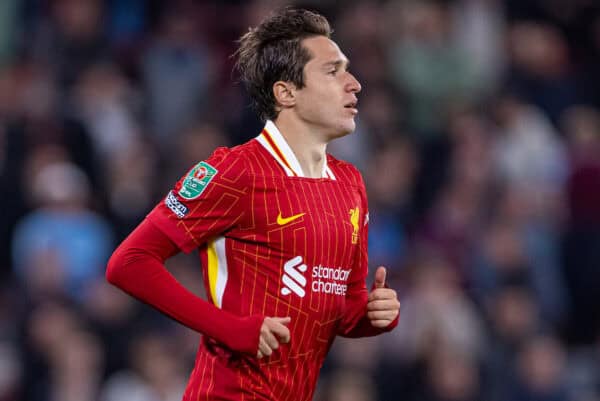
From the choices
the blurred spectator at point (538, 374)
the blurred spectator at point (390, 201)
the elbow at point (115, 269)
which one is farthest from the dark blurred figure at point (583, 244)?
the elbow at point (115, 269)

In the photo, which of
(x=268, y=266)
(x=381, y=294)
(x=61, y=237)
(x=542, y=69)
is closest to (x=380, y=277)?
(x=381, y=294)

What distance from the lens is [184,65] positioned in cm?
993

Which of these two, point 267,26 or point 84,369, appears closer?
point 267,26

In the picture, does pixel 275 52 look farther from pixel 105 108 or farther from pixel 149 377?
pixel 105 108

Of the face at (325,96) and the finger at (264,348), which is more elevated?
the face at (325,96)

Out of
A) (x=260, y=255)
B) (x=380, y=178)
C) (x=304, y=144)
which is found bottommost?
(x=380, y=178)

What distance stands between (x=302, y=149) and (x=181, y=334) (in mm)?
4048

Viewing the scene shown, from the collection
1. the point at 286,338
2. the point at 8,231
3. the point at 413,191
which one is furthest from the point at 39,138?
the point at 286,338

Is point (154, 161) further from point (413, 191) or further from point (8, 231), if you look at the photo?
point (413, 191)

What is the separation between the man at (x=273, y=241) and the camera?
3.98 m

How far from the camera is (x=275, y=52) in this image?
14.2ft

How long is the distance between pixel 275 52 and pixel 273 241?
0.71 m

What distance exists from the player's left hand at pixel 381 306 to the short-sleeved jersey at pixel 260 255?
147mm

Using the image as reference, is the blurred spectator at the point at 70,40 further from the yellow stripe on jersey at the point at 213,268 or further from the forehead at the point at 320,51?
the yellow stripe on jersey at the point at 213,268
